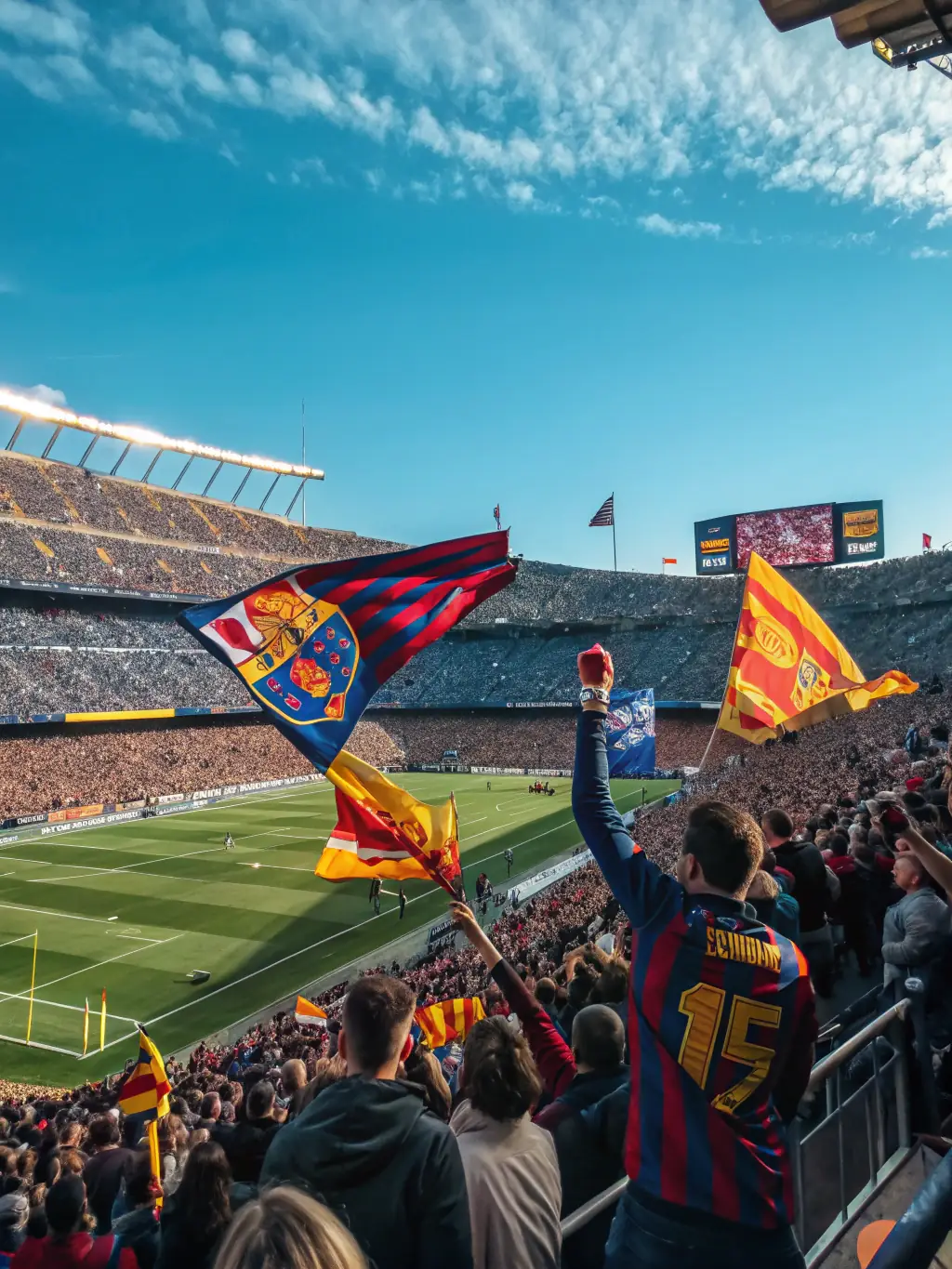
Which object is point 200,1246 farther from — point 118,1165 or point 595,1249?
point 118,1165

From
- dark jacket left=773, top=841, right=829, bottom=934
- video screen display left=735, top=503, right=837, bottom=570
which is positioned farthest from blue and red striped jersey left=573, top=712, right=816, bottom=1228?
video screen display left=735, top=503, right=837, bottom=570

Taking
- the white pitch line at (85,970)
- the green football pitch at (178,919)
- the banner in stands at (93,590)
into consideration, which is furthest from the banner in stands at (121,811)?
the white pitch line at (85,970)

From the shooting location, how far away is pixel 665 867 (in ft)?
64.6

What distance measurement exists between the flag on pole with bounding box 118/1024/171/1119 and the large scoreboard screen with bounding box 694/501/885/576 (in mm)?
56509

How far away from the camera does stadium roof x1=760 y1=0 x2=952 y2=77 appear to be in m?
6.36

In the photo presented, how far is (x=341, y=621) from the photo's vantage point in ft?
26.3

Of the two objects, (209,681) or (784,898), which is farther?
(209,681)

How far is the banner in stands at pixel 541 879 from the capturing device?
27061 millimetres

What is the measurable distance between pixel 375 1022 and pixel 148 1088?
8451 mm

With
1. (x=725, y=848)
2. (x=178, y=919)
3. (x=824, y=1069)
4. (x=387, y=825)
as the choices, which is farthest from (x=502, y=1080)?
(x=178, y=919)

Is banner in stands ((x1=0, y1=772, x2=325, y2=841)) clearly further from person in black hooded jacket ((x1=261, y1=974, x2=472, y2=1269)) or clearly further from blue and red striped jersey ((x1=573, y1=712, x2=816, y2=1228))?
blue and red striped jersey ((x1=573, y1=712, x2=816, y2=1228))

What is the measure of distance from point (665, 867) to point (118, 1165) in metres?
15.6

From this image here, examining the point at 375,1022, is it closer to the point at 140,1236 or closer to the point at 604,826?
the point at 604,826

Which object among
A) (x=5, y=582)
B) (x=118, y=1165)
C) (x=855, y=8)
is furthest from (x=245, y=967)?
(x=5, y=582)
